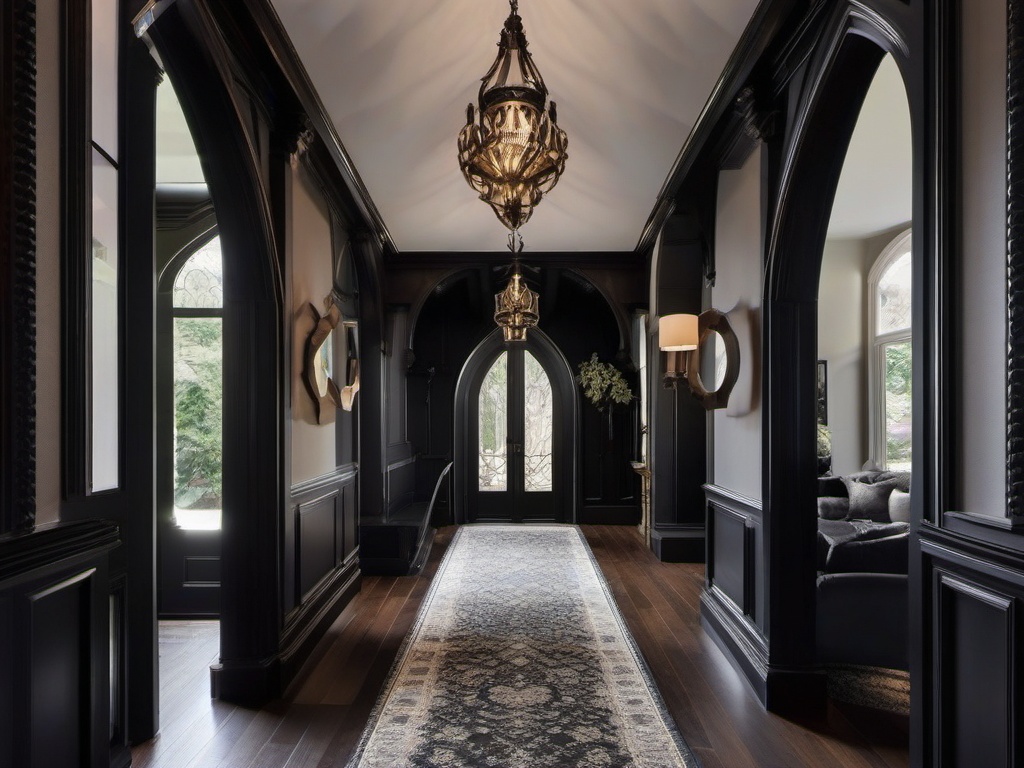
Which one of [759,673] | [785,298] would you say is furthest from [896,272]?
[759,673]

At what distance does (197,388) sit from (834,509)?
527 cm

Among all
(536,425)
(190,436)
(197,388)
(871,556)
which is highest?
(197,388)

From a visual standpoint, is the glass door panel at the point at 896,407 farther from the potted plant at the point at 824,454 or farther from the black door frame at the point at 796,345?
the black door frame at the point at 796,345

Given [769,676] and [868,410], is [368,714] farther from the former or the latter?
[868,410]

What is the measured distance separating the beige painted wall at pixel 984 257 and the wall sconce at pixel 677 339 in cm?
261

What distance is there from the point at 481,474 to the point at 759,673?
6.05 metres

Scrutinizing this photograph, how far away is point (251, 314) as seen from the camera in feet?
11.6

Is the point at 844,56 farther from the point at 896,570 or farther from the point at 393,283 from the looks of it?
the point at 393,283

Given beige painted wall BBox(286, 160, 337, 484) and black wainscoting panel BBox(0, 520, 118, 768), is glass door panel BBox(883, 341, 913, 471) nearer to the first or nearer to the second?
beige painted wall BBox(286, 160, 337, 484)

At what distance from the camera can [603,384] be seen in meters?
8.62

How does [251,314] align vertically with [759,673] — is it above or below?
above

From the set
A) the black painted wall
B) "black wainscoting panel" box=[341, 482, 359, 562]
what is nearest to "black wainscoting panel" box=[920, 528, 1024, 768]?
"black wainscoting panel" box=[341, 482, 359, 562]

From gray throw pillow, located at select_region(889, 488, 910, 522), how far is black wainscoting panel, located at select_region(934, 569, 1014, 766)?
4.24 metres

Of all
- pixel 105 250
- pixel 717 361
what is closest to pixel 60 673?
pixel 105 250
